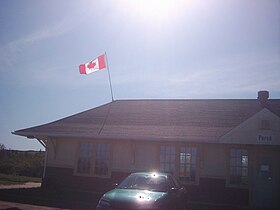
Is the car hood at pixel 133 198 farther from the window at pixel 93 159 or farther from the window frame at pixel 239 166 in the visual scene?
the window at pixel 93 159

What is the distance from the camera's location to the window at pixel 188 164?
16.2 meters

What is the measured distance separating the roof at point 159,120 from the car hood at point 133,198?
18.9 feet

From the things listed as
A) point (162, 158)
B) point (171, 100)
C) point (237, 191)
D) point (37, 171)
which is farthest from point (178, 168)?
point (37, 171)

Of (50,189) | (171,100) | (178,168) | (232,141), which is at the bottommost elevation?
(50,189)

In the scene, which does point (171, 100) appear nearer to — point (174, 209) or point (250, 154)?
point (250, 154)

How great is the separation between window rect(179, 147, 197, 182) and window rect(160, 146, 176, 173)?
1.17 ft

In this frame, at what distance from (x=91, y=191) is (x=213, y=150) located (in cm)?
578

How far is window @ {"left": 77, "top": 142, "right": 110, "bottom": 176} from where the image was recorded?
17594 mm

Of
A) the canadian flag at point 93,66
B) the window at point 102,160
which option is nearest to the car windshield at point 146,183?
the window at point 102,160

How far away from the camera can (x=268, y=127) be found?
49.6ft

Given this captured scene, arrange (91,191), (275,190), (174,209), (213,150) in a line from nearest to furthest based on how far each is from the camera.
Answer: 1. (174,209)
2. (275,190)
3. (213,150)
4. (91,191)

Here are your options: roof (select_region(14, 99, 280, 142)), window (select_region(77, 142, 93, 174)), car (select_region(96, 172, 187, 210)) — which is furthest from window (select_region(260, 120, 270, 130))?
window (select_region(77, 142, 93, 174))

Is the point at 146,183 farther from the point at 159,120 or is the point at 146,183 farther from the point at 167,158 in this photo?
the point at 159,120

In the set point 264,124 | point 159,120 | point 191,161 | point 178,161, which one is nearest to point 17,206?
point 178,161
